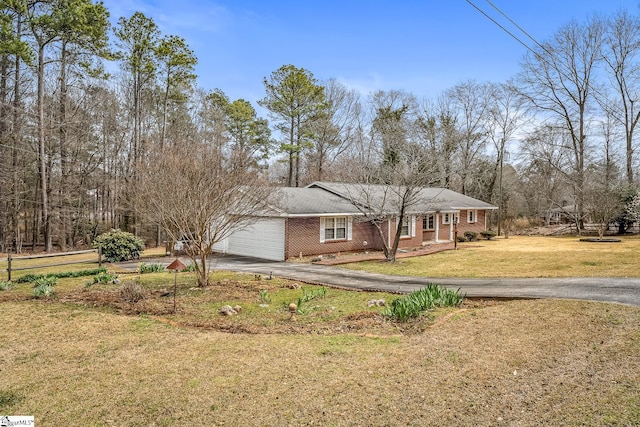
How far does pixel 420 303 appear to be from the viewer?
356 inches

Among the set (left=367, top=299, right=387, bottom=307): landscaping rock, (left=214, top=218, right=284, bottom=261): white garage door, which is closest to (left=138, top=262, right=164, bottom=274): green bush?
(left=214, top=218, right=284, bottom=261): white garage door

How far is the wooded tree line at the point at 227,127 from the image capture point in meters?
24.1

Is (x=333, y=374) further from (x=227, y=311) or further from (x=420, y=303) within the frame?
(x=227, y=311)

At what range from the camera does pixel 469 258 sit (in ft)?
64.1

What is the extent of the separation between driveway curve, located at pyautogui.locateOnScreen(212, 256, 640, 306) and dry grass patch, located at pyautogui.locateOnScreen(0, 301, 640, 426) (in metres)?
2.09

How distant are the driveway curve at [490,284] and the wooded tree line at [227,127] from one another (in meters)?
4.40

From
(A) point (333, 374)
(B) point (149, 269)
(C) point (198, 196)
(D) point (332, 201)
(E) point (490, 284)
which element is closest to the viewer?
(A) point (333, 374)

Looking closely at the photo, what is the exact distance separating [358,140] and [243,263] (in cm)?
2437

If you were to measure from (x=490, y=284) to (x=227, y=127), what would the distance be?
94.1 ft

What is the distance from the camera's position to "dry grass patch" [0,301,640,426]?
15.3ft

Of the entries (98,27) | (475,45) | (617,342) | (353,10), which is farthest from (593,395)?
(98,27)

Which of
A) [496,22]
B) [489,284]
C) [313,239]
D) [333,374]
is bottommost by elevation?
[333,374]

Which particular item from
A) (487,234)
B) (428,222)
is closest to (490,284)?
(428,222)

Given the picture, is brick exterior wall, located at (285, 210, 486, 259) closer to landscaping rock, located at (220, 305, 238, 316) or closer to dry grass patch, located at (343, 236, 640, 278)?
dry grass patch, located at (343, 236, 640, 278)
